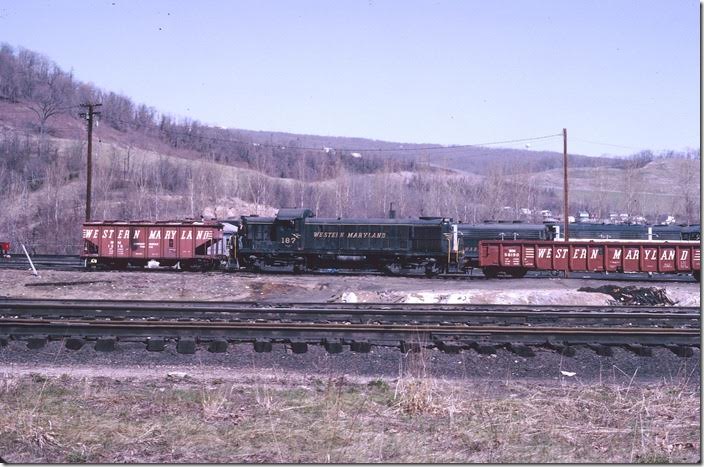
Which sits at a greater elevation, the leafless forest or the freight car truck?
the leafless forest

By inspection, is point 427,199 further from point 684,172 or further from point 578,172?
point 578,172

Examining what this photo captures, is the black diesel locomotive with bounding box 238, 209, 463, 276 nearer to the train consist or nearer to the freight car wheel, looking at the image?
the train consist

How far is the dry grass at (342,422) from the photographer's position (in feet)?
19.8

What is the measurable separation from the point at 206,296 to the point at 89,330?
10.7m

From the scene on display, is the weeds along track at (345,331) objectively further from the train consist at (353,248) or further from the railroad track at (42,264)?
the railroad track at (42,264)

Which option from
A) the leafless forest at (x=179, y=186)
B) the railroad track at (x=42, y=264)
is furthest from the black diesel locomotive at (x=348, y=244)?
the leafless forest at (x=179, y=186)

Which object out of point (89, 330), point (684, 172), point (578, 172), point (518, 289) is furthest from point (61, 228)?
point (578, 172)

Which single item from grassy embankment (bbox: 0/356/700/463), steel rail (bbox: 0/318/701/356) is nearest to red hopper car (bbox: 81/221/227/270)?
steel rail (bbox: 0/318/701/356)

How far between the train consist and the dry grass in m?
23.0

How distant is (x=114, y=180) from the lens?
76.2 metres

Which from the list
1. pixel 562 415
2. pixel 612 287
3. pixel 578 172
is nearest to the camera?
pixel 562 415

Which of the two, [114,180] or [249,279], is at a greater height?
[114,180]

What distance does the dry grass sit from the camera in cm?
605

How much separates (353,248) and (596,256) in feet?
38.5
